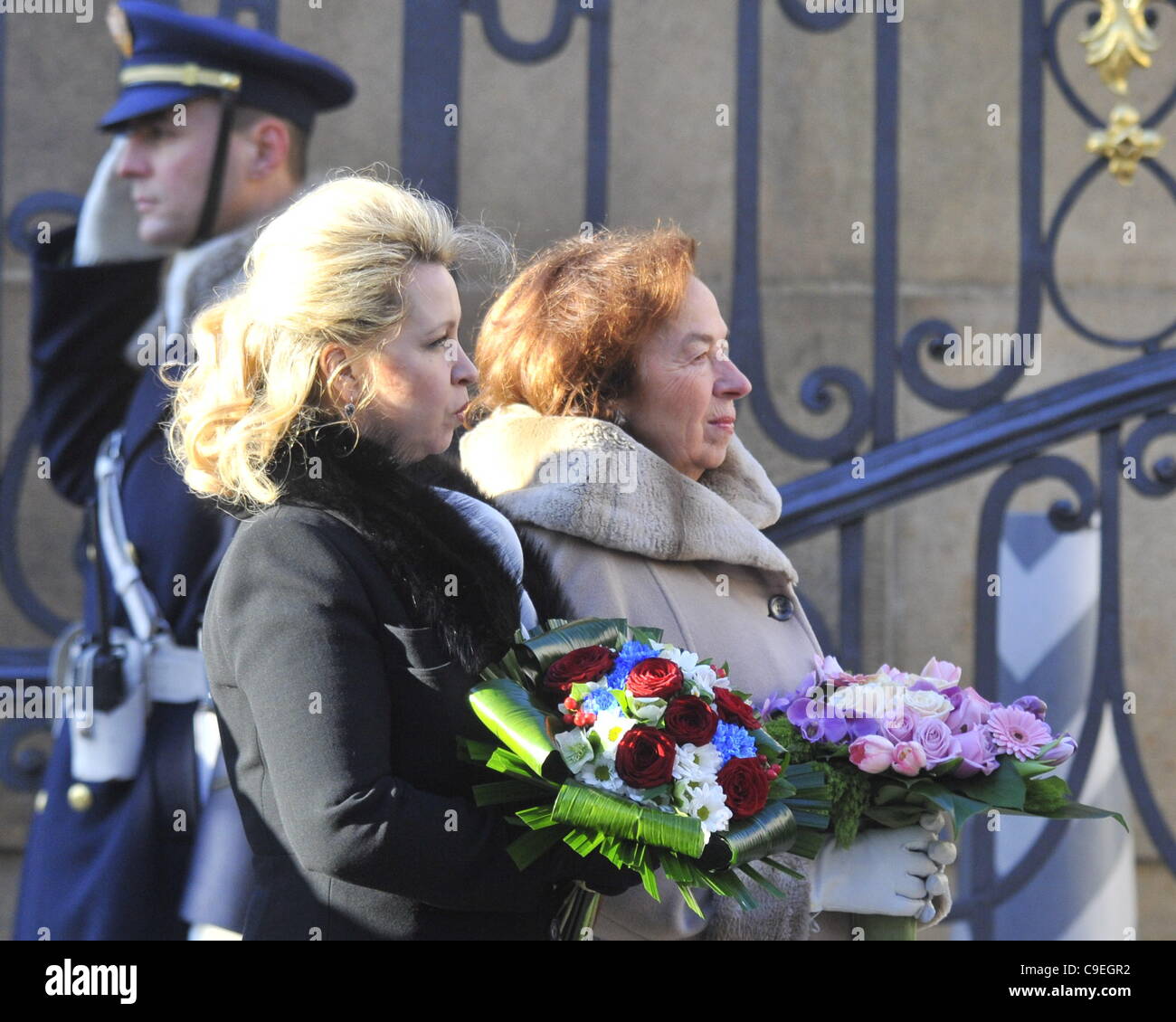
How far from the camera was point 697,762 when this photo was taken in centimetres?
168

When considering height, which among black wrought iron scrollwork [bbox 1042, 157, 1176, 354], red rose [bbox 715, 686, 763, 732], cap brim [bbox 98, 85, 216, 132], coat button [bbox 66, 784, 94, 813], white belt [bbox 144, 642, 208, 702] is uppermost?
cap brim [bbox 98, 85, 216, 132]

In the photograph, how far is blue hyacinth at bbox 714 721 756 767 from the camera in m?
1.70

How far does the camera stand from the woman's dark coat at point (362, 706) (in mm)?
1595

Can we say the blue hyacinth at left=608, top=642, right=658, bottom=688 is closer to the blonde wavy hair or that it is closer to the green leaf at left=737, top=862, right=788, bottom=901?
the green leaf at left=737, top=862, right=788, bottom=901

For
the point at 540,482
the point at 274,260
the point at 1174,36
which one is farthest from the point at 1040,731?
the point at 1174,36

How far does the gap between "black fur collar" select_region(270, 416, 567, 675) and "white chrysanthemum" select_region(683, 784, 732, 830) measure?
268 mm

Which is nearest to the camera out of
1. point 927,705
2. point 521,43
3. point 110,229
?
point 927,705

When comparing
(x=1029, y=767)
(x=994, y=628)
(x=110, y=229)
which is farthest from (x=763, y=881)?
(x=110, y=229)

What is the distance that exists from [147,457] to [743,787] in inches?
60.0

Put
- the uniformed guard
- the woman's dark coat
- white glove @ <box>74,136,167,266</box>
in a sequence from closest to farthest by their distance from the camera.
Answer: the woman's dark coat < the uniformed guard < white glove @ <box>74,136,167,266</box>

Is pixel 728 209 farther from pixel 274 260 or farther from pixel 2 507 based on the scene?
pixel 274 260

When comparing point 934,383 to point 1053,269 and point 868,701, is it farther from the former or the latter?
point 868,701

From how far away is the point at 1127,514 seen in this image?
402 cm

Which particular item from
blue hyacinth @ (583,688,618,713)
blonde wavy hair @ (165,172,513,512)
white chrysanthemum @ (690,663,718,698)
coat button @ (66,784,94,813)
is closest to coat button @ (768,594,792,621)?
white chrysanthemum @ (690,663,718,698)
